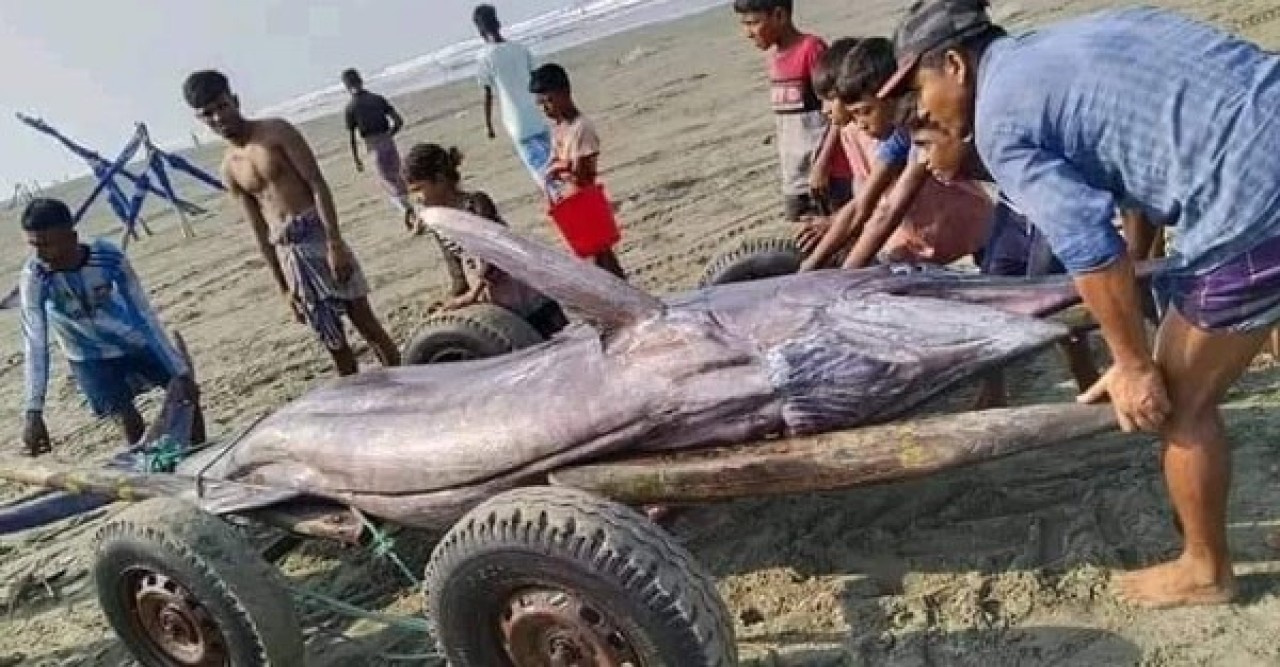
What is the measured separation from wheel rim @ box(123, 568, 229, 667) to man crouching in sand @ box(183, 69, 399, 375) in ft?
9.51

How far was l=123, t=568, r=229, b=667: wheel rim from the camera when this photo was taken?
4.30m

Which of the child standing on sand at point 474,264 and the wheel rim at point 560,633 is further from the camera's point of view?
the child standing on sand at point 474,264

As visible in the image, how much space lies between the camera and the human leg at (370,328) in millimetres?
7324

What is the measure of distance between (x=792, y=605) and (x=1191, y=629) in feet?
4.07

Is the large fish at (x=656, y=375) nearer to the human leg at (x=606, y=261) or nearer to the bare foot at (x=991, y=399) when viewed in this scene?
the bare foot at (x=991, y=399)

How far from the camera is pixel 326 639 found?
A: 4.91 m

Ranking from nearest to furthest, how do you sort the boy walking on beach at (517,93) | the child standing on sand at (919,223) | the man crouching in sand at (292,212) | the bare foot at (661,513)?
1. the child standing on sand at (919,223)
2. the bare foot at (661,513)
3. the man crouching in sand at (292,212)
4. the boy walking on beach at (517,93)

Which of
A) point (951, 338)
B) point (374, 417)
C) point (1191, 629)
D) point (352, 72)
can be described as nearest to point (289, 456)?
point (374, 417)

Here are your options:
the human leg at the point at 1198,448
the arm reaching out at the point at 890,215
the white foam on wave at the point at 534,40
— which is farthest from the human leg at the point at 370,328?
the white foam on wave at the point at 534,40

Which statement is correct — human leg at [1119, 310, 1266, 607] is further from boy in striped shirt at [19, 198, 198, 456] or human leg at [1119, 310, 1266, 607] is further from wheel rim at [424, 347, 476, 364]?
boy in striped shirt at [19, 198, 198, 456]

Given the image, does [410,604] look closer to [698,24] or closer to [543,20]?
[698,24]

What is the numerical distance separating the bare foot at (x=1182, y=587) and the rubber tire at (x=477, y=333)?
9.63 ft

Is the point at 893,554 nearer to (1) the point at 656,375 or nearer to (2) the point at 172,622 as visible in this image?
(1) the point at 656,375

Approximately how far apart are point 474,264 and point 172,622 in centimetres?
241
